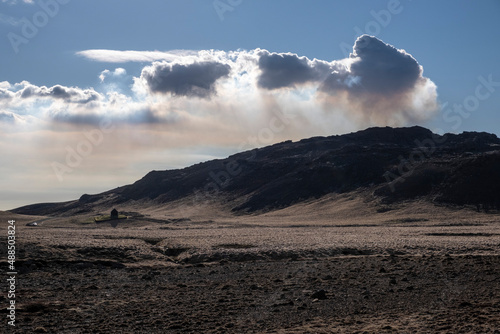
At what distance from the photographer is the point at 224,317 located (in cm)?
1552

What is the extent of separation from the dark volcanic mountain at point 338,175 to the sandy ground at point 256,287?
64.6 meters

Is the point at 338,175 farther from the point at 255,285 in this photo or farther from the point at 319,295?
the point at 319,295

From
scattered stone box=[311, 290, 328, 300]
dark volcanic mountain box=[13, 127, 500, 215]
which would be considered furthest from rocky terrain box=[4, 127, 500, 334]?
dark volcanic mountain box=[13, 127, 500, 215]

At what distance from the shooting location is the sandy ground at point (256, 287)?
14594 millimetres

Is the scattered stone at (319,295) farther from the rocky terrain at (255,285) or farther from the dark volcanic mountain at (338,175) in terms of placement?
the dark volcanic mountain at (338,175)

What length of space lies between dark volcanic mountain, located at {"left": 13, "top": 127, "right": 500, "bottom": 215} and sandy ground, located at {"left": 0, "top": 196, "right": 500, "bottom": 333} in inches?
2542

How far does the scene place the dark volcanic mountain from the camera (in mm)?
97125

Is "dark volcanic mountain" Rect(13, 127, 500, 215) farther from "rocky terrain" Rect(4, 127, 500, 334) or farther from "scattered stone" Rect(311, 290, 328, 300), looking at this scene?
"scattered stone" Rect(311, 290, 328, 300)

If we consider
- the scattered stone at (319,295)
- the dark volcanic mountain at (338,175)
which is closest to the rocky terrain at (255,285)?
the scattered stone at (319,295)

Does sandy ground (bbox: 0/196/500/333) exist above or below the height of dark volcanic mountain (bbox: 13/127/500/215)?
below

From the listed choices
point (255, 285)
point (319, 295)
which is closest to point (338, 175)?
point (255, 285)

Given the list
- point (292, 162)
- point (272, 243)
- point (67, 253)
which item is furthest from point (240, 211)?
point (67, 253)

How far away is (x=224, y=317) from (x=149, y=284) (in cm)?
719

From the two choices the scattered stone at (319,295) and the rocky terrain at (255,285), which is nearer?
the rocky terrain at (255,285)
